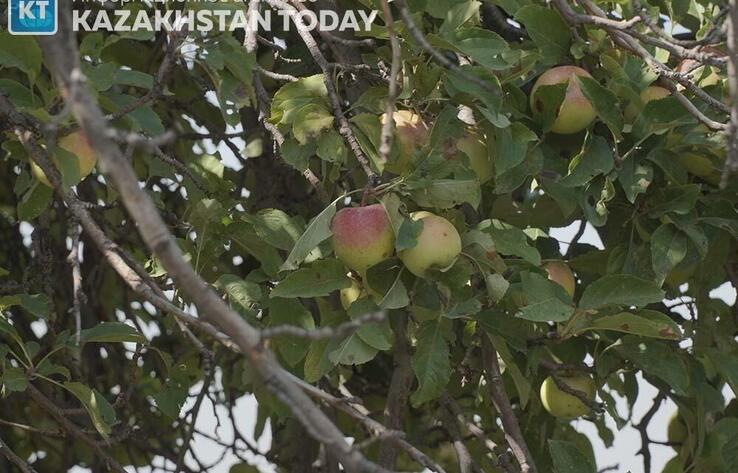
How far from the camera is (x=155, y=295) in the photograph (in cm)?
115

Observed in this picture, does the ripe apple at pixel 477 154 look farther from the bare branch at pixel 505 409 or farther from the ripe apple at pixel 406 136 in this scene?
the bare branch at pixel 505 409

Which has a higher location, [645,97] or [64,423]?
[645,97]

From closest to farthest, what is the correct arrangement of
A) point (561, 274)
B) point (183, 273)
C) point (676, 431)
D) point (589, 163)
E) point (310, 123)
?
1. point (183, 273)
2. point (310, 123)
3. point (589, 163)
4. point (561, 274)
5. point (676, 431)

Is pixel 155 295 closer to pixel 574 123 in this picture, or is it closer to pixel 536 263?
pixel 536 263

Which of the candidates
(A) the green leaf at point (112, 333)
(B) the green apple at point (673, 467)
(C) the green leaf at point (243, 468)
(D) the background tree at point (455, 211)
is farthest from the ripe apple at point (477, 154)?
(C) the green leaf at point (243, 468)

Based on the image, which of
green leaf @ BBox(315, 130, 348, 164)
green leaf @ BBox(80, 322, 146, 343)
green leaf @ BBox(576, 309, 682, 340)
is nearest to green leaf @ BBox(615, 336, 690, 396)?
green leaf @ BBox(576, 309, 682, 340)

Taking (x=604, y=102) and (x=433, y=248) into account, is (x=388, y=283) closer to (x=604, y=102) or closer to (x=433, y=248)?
(x=433, y=248)

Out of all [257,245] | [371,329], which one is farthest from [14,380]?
[371,329]

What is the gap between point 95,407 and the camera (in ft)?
4.89

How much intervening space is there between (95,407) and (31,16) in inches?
17.9

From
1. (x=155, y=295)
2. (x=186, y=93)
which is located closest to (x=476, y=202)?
(x=155, y=295)

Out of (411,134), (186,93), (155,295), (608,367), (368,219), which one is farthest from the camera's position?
(186,93)

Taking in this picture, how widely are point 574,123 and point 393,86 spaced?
422 millimetres

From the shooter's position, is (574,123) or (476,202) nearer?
(476,202)
